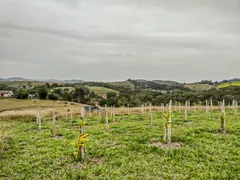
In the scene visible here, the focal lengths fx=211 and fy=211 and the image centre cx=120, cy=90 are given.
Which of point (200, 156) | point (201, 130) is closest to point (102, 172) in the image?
point (200, 156)

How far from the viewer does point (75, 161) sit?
345 inches

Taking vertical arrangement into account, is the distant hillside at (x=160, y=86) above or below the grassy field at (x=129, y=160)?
above

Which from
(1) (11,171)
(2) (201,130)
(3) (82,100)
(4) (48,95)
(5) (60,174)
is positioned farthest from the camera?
(3) (82,100)

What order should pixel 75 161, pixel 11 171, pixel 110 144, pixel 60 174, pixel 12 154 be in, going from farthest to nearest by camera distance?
1. pixel 110 144
2. pixel 12 154
3. pixel 75 161
4. pixel 11 171
5. pixel 60 174

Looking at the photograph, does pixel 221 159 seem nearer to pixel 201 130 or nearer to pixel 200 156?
pixel 200 156

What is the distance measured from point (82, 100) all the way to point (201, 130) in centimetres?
6011

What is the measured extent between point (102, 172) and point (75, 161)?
1.77 metres

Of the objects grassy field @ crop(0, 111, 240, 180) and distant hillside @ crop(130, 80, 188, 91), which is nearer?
grassy field @ crop(0, 111, 240, 180)

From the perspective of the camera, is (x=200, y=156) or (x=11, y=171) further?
(x=200, y=156)

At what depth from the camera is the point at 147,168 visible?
25.1 ft

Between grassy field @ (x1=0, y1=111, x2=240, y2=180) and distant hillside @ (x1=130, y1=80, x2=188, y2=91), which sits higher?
distant hillside @ (x1=130, y1=80, x2=188, y2=91)

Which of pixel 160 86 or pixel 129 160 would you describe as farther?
pixel 160 86

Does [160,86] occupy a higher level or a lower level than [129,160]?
higher

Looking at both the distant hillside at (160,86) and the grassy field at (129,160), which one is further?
the distant hillside at (160,86)
